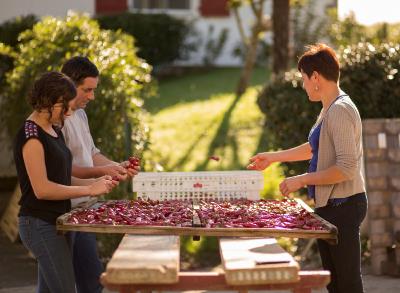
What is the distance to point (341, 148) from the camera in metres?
5.28

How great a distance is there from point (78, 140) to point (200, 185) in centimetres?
90

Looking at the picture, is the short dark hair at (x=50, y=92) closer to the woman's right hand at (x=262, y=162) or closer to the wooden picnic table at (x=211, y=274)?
the wooden picnic table at (x=211, y=274)

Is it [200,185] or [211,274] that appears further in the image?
[200,185]

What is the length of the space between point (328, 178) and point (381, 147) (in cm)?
336

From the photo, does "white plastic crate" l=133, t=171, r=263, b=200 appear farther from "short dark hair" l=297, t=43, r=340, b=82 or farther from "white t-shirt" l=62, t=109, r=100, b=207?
"short dark hair" l=297, t=43, r=340, b=82

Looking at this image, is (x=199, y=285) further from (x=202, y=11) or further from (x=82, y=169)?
(x=202, y=11)

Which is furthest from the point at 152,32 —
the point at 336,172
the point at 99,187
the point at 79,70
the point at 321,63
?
the point at 336,172

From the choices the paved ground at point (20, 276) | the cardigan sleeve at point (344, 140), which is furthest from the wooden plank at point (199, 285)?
the paved ground at point (20, 276)

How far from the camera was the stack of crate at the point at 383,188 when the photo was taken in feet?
27.7

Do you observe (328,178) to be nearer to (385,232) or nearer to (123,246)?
(123,246)

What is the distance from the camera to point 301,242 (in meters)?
9.80

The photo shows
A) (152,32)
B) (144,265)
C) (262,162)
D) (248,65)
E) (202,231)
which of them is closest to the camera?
(144,265)

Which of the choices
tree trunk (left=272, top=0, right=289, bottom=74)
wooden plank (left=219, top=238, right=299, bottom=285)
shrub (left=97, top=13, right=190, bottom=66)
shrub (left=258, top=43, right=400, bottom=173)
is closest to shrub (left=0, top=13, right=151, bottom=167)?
shrub (left=258, top=43, right=400, bottom=173)

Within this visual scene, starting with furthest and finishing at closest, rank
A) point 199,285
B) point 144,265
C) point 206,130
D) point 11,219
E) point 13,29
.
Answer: point 206,130, point 13,29, point 11,219, point 199,285, point 144,265
